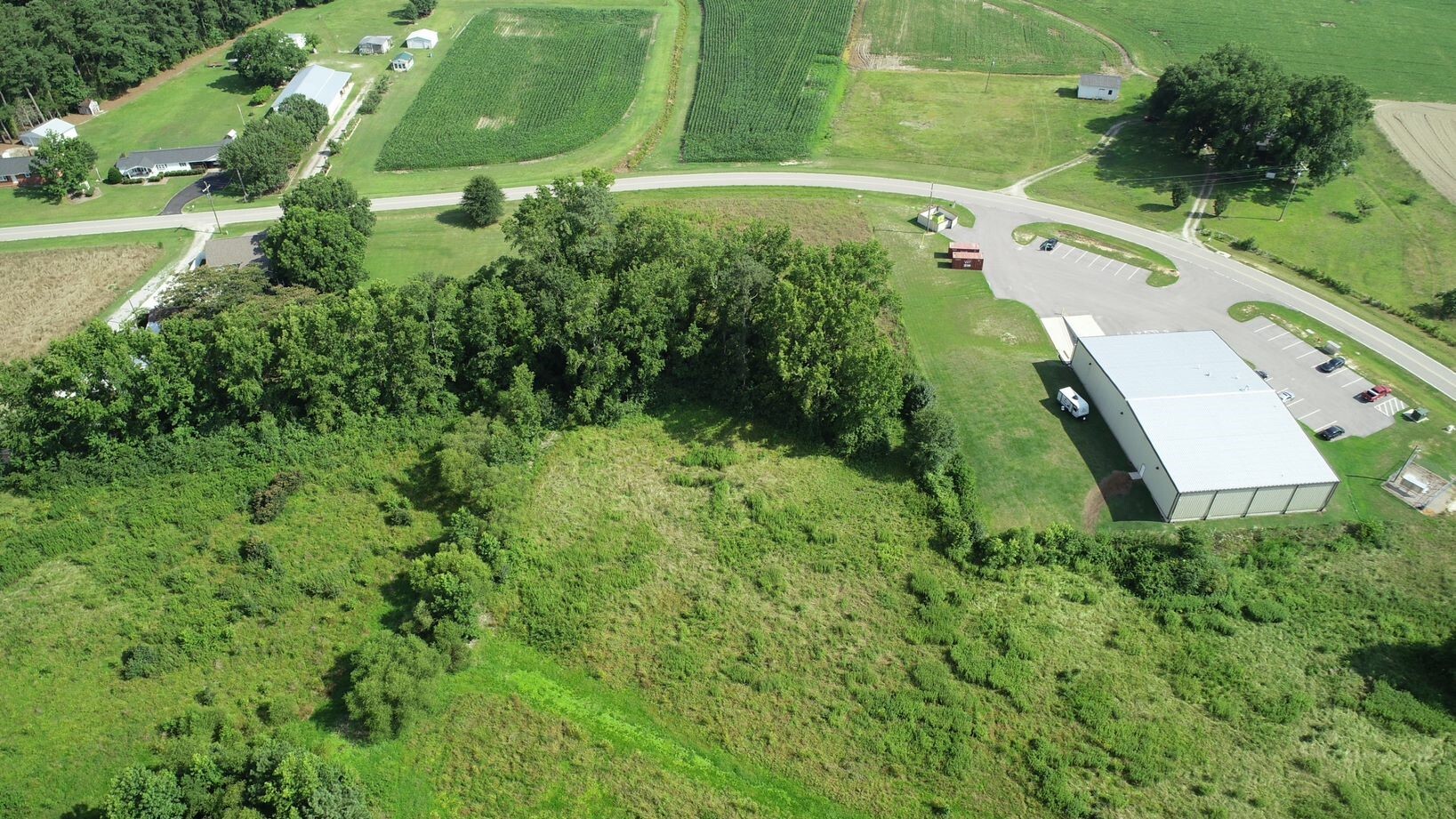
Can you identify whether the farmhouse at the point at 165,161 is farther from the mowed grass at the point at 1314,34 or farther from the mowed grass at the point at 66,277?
the mowed grass at the point at 1314,34

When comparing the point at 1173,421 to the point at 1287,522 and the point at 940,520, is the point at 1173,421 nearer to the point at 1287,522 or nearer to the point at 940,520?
the point at 1287,522

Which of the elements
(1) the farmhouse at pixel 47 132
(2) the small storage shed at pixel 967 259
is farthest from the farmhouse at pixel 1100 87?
(1) the farmhouse at pixel 47 132

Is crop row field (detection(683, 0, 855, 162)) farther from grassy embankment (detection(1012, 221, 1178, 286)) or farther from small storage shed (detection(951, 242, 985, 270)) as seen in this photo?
grassy embankment (detection(1012, 221, 1178, 286))

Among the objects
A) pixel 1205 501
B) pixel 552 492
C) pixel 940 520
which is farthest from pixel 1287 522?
pixel 552 492

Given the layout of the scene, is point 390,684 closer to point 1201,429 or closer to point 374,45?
point 1201,429

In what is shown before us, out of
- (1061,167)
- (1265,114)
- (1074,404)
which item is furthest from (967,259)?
(1265,114)

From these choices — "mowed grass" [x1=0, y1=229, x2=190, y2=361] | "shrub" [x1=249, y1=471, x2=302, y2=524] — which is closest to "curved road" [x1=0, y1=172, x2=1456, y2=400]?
"mowed grass" [x1=0, y1=229, x2=190, y2=361]
